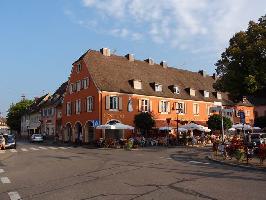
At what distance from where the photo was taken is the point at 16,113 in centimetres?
10656

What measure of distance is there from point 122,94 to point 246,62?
18070mm

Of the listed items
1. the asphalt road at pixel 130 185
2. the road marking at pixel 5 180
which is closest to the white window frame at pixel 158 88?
the asphalt road at pixel 130 185

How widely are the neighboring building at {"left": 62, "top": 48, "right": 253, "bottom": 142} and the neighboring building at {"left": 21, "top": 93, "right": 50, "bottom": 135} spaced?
24245 millimetres

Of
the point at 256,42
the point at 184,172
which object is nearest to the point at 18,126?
the point at 256,42

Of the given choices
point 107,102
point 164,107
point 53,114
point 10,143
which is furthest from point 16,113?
point 10,143

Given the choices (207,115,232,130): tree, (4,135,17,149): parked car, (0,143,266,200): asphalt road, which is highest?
→ (207,115,232,130): tree

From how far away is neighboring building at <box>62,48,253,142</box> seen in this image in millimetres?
48312

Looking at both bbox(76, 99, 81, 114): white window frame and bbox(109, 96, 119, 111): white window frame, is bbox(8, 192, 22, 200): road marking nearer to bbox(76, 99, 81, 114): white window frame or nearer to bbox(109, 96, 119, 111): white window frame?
bbox(109, 96, 119, 111): white window frame

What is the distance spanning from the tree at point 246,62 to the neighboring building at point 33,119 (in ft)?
165

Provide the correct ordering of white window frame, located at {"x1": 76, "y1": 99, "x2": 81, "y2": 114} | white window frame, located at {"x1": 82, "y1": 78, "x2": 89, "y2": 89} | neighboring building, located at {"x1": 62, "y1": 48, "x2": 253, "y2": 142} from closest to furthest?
1. neighboring building, located at {"x1": 62, "y1": 48, "x2": 253, "y2": 142}
2. white window frame, located at {"x1": 82, "y1": 78, "x2": 89, "y2": 89}
3. white window frame, located at {"x1": 76, "y1": 99, "x2": 81, "y2": 114}

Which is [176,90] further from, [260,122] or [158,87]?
[260,122]

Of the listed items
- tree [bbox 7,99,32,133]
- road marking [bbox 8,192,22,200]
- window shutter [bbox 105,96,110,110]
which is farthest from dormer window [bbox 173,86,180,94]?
tree [bbox 7,99,32,133]

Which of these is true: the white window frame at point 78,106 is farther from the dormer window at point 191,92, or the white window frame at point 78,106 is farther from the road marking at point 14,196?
the road marking at point 14,196

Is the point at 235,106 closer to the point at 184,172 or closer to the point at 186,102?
the point at 186,102
